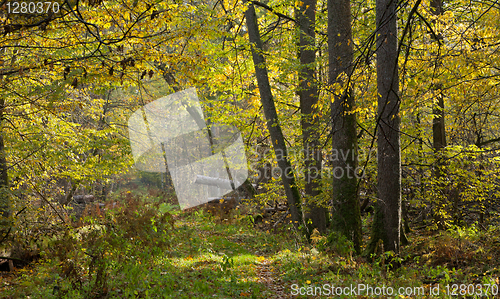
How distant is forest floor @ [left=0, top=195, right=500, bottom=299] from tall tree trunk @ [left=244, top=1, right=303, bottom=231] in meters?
1.21

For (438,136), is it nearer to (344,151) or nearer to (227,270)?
(344,151)

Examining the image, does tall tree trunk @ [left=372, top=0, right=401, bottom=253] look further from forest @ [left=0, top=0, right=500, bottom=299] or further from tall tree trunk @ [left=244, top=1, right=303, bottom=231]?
tall tree trunk @ [left=244, top=1, right=303, bottom=231]

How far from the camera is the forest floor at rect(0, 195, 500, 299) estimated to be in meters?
4.49

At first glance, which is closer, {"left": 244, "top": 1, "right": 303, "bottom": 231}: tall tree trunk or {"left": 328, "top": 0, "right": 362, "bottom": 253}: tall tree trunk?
{"left": 328, "top": 0, "right": 362, "bottom": 253}: tall tree trunk

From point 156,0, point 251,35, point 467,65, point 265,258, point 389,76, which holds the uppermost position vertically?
point 251,35

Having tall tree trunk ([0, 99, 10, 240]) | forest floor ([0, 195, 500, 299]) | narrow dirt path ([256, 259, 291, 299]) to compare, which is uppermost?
tall tree trunk ([0, 99, 10, 240])

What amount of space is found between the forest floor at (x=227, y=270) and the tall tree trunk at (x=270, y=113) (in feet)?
3.98

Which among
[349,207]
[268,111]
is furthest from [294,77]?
[349,207]

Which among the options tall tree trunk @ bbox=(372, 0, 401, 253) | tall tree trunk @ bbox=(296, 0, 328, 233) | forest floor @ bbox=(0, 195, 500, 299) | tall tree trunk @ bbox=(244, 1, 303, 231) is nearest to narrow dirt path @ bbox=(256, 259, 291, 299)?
forest floor @ bbox=(0, 195, 500, 299)

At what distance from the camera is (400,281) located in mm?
4777

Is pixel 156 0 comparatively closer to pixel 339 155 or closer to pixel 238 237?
pixel 339 155

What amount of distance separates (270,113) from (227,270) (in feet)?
15.1

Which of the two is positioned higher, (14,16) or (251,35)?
(251,35)

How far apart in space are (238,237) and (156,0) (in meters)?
7.48
